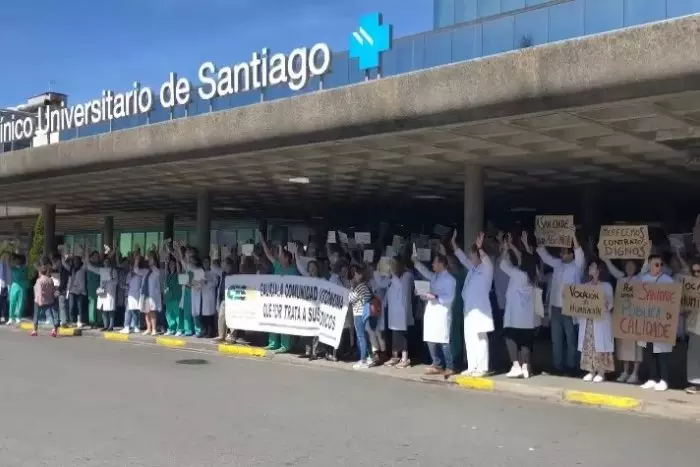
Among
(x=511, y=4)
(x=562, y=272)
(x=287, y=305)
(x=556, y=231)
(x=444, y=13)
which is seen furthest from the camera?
(x=444, y=13)

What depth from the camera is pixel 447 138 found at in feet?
36.1

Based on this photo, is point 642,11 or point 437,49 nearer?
point 437,49

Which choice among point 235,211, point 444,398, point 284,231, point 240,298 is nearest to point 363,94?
point 444,398

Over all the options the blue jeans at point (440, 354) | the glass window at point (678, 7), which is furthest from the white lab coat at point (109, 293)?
the glass window at point (678, 7)

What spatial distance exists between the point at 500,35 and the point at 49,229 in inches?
697

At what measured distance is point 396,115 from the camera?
32.2ft

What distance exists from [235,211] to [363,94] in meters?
18.3

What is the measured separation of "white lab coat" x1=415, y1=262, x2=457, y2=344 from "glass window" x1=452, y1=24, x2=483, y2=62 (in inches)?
136

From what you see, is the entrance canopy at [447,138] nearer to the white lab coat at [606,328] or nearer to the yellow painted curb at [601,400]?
A: the white lab coat at [606,328]

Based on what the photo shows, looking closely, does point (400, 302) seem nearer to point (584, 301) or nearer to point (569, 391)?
point (584, 301)

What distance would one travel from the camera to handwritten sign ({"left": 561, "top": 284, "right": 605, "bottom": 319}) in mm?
10125

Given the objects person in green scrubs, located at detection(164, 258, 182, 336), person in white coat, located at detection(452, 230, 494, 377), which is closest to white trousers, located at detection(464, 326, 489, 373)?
person in white coat, located at detection(452, 230, 494, 377)

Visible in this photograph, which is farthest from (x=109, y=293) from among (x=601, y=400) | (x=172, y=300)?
(x=601, y=400)

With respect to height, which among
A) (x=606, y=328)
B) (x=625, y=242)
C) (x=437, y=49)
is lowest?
(x=606, y=328)
